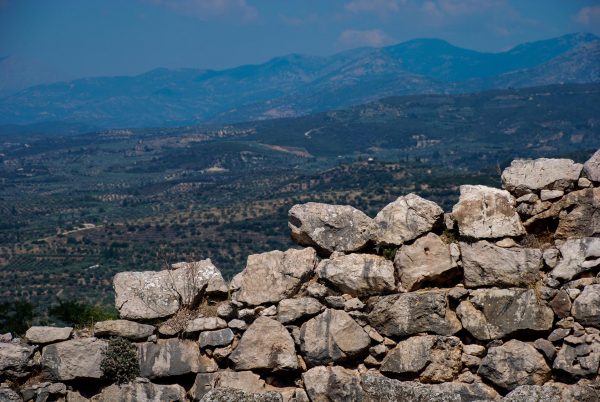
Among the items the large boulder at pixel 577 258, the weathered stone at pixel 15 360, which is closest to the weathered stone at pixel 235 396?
the weathered stone at pixel 15 360

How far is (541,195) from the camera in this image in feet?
35.4

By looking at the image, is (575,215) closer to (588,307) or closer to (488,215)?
(488,215)

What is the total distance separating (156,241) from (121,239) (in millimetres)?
5616

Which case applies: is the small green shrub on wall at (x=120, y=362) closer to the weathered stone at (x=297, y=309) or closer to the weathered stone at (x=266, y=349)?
the weathered stone at (x=266, y=349)

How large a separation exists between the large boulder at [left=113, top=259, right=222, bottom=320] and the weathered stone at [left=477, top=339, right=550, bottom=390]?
4.67 meters

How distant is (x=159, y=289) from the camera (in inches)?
452

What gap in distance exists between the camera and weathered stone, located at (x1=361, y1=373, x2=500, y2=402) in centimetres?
936

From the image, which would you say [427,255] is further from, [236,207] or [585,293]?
[236,207]

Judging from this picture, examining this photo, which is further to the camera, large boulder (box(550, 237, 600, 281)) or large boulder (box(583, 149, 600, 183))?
large boulder (box(583, 149, 600, 183))

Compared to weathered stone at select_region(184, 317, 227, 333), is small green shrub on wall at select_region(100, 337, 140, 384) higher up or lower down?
lower down

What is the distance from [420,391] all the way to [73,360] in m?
5.51

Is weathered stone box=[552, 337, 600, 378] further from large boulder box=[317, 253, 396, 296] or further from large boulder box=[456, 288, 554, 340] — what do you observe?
large boulder box=[317, 253, 396, 296]

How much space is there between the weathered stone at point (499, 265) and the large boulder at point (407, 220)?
0.78 metres

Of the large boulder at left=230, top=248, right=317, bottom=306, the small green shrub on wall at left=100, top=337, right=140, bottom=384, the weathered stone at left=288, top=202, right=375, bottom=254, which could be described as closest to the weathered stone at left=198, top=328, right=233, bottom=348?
the large boulder at left=230, top=248, right=317, bottom=306
